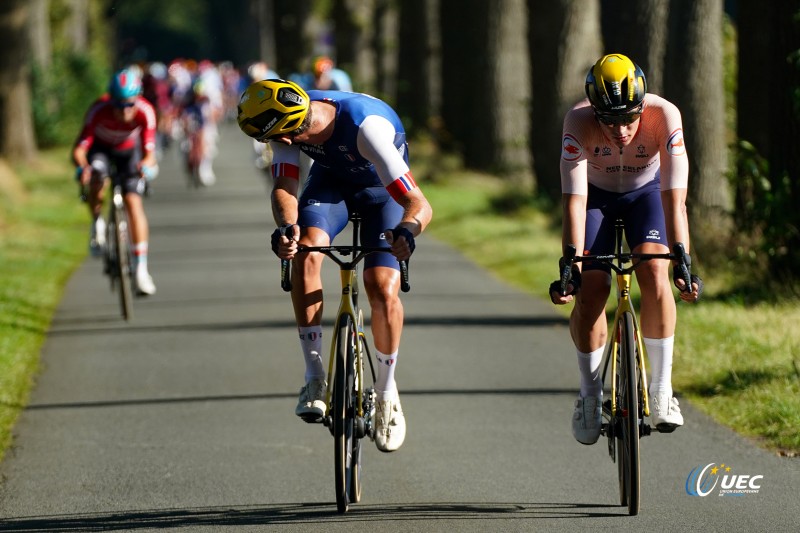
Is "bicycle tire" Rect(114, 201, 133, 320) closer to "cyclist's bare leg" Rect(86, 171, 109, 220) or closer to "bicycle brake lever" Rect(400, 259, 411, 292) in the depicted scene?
"cyclist's bare leg" Rect(86, 171, 109, 220)

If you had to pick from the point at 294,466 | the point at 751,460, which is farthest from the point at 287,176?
the point at 751,460

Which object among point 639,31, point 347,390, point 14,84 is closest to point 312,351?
point 347,390

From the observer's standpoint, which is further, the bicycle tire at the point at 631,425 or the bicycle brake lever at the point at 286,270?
the bicycle brake lever at the point at 286,270

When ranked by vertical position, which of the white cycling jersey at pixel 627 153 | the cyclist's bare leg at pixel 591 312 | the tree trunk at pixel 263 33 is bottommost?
the tree trunk at pixel 263 33

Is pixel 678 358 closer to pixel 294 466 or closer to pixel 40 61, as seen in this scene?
pixel 294 466

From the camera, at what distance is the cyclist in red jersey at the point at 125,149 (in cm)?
1301

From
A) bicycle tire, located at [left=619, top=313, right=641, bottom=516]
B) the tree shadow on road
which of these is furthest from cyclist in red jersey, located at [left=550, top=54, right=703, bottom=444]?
the tree shadow on road

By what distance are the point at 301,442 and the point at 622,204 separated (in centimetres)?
238

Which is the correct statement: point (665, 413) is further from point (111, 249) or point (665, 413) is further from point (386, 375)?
point (111, 249)

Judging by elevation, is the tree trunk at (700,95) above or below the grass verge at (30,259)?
above

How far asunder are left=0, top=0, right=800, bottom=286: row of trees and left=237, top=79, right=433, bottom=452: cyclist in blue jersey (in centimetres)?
547

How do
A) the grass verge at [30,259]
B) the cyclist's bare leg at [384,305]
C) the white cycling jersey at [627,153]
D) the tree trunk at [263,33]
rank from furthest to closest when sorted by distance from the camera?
the tree trunk at [263,33]
the grass verge at [30,259]
the cyclist's bare leg at [384,305]
the white cycling jersey at [627,153]

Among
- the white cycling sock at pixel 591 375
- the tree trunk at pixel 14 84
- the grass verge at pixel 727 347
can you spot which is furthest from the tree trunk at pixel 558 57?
the white cycling sock at pixel 591 375

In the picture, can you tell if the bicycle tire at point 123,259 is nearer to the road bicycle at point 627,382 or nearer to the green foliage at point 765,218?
the green foliage at point 765,218
